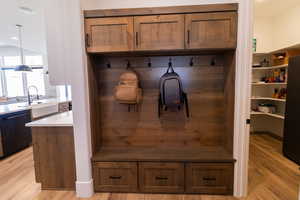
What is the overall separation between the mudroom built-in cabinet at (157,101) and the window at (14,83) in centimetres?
633

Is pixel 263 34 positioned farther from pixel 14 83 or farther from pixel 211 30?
pixel 14 83

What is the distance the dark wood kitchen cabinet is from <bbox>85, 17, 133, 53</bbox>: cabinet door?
8.14ft

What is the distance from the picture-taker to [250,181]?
214 cm

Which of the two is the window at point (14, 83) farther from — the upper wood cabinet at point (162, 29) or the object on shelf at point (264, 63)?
the object on shelf at point (264, 63)

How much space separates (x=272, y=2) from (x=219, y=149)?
2983 mm

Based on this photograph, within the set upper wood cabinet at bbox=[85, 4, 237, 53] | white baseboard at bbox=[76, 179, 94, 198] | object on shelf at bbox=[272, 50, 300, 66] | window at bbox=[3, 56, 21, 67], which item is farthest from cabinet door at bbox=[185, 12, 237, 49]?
window at bbox=[3, 56, 21, 67]

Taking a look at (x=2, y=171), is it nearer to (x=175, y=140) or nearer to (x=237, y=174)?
(x=175, y=140)

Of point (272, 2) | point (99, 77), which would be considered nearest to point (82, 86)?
point (99, 77)

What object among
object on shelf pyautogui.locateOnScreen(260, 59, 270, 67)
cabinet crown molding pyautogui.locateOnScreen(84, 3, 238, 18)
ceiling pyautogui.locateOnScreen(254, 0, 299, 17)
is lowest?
object on shelf pyautogui.locateOnScreen(260, 59, 270, 67)

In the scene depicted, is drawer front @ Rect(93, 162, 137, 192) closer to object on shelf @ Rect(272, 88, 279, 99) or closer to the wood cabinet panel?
the wood cabinet panel

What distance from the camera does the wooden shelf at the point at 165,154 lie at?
1.85 meters

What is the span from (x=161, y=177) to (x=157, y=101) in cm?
96

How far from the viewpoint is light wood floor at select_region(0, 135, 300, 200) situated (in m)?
1.89

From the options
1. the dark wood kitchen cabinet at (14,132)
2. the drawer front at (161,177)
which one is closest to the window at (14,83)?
the dark wood kitchen cabinet at (14,132)
